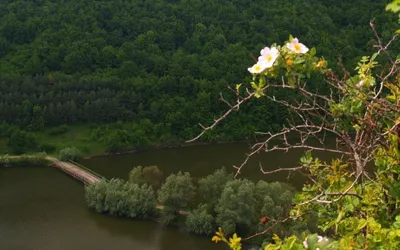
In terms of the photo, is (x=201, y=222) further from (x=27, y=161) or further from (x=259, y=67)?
(x=259, y=67)

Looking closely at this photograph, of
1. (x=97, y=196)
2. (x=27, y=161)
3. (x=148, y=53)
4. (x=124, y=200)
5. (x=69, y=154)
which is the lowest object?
(x=124, y=200)

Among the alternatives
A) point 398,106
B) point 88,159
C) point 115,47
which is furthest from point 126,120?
point 398,106

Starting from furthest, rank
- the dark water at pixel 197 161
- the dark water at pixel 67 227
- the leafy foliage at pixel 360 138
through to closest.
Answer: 1. the dark water at pixel 197 161
2. the dark water at pixel 67 227
3. the leafy foliage at pixel 360 138

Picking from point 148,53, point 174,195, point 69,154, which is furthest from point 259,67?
point 148,53

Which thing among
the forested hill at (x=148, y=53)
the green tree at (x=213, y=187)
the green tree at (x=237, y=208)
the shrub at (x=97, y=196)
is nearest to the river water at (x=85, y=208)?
the shrub at (x=97, y=196)

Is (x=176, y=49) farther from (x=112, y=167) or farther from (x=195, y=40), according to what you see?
(x=112, y=167)

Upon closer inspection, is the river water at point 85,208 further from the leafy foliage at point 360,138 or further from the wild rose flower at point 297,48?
the wild rose flower at point 297,48

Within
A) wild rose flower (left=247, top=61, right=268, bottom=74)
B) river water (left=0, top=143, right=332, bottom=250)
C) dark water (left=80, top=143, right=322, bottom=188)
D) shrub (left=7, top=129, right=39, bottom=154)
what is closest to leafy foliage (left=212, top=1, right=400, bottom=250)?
wild rose flower (left=247, top=61, right=268, bottom=74)

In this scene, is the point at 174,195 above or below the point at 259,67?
below
